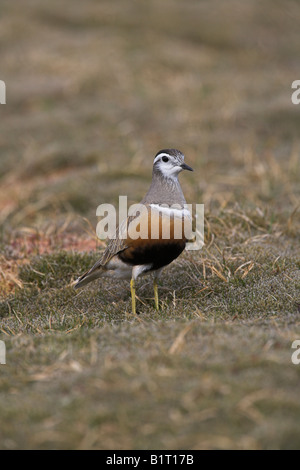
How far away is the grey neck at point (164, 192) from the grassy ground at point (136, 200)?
0.82 metres

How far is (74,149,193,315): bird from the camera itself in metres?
5.61

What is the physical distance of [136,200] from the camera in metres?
9.26

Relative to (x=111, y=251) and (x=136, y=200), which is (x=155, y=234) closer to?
(x=111, y=251)

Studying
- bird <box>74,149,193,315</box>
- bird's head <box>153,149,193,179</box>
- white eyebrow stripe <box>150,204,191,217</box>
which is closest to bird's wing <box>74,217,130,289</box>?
bird <box>74,149,193,315</box>

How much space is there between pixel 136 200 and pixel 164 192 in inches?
133

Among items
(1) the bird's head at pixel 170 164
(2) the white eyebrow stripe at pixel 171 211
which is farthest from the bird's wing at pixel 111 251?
(1) the bird's head at pixel 170 164

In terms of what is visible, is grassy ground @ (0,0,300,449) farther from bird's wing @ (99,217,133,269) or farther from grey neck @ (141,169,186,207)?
grey neck @ (141,169,186,207)

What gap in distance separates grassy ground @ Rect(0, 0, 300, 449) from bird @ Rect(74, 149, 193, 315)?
35 centimetres

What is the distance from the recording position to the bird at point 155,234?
5613mm

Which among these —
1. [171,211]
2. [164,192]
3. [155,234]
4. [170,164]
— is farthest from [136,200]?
[155,234]

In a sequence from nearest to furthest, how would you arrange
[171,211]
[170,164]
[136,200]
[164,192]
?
1. [171,211]
2. [164,192]
3. [170,164]
4. [136,200]

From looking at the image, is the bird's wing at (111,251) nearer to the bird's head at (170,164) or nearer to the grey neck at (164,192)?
the grey neck at (164,192)

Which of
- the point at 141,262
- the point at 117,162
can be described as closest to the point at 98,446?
the point at 141,262

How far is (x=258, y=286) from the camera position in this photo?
5.96 meters
